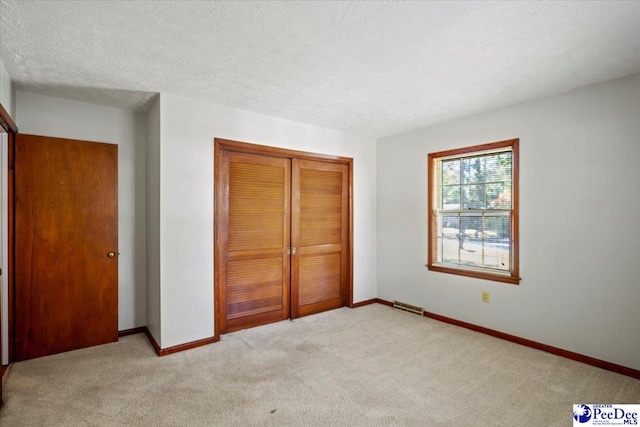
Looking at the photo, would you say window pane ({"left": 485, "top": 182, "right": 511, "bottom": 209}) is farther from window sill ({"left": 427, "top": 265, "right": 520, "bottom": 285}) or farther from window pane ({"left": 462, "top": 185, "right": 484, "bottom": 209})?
window sill ({"left": 427, "top": 265, "right": 520, "bottom": 285})

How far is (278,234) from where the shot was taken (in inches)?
151

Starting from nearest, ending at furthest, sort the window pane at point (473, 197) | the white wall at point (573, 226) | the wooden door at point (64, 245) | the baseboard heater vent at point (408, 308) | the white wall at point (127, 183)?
1. the white wall at point (573, 226)
2. the wooden door at point (64, 245)
3. the white wall at point (127, 183)
4. the window pane at point (473, 197)
5. the baseboard heater vent at point (408, 308)

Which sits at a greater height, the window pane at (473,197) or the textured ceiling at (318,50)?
the textured ceiling at (318,50)

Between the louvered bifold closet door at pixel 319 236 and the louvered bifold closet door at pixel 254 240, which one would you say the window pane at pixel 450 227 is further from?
the louvered bifold closet door at pixel 254 240

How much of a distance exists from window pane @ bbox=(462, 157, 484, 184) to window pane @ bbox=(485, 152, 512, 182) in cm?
7

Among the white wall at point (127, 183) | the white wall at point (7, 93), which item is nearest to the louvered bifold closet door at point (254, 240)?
the white wall at point (127, 183)

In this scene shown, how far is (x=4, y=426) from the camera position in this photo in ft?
6.40

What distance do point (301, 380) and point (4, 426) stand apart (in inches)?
73.0

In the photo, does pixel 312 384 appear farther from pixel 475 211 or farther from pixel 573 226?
pixel 573 226

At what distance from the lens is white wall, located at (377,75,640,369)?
262 cm

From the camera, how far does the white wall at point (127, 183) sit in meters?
3.21

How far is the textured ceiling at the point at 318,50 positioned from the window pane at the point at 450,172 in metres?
0.82

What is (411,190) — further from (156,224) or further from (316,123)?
(156,224)

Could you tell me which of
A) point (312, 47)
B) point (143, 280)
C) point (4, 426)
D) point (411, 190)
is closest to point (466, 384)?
point (411, 190)
